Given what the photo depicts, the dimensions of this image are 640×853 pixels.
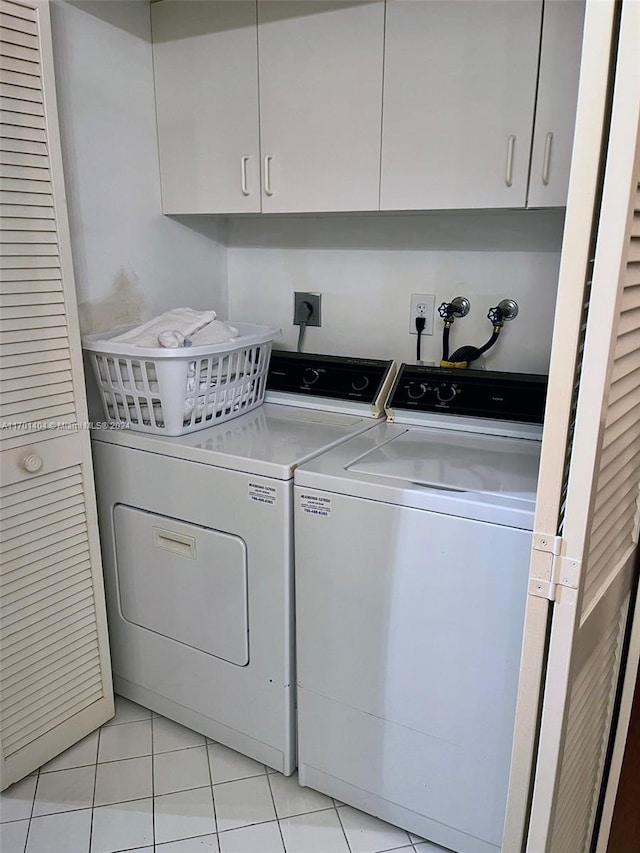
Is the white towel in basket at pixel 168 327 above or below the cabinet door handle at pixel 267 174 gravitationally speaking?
below

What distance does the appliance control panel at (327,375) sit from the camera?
1984 millimetres

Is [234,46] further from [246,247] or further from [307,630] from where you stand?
[307,630]

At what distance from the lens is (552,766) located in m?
0.96

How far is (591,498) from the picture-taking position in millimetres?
875

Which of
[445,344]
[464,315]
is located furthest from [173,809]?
[464,315]

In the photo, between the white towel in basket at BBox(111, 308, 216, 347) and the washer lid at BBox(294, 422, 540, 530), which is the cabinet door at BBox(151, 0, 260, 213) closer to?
the white towel in basket at BBox(111, 308, 216, 347)

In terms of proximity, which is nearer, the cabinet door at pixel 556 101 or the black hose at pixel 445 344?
the cabinet door at pixel 556 101

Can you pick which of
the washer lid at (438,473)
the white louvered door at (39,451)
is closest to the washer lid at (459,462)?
the washer lid at (438,473)

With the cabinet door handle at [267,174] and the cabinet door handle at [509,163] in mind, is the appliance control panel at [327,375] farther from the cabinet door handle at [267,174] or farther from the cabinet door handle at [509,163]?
the cabinet door handle at [509,163]

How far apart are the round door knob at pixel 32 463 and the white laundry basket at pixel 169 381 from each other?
0.28 meters

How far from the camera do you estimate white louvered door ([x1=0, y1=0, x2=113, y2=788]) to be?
58.2 inches

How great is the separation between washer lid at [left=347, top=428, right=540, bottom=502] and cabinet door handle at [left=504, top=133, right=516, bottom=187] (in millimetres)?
664

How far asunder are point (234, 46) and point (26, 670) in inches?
72.2

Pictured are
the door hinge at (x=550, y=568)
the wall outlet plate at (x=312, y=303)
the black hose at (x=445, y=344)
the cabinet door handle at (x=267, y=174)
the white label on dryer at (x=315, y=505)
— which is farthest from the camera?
the wall outlet plate at (x=312, y=303)
